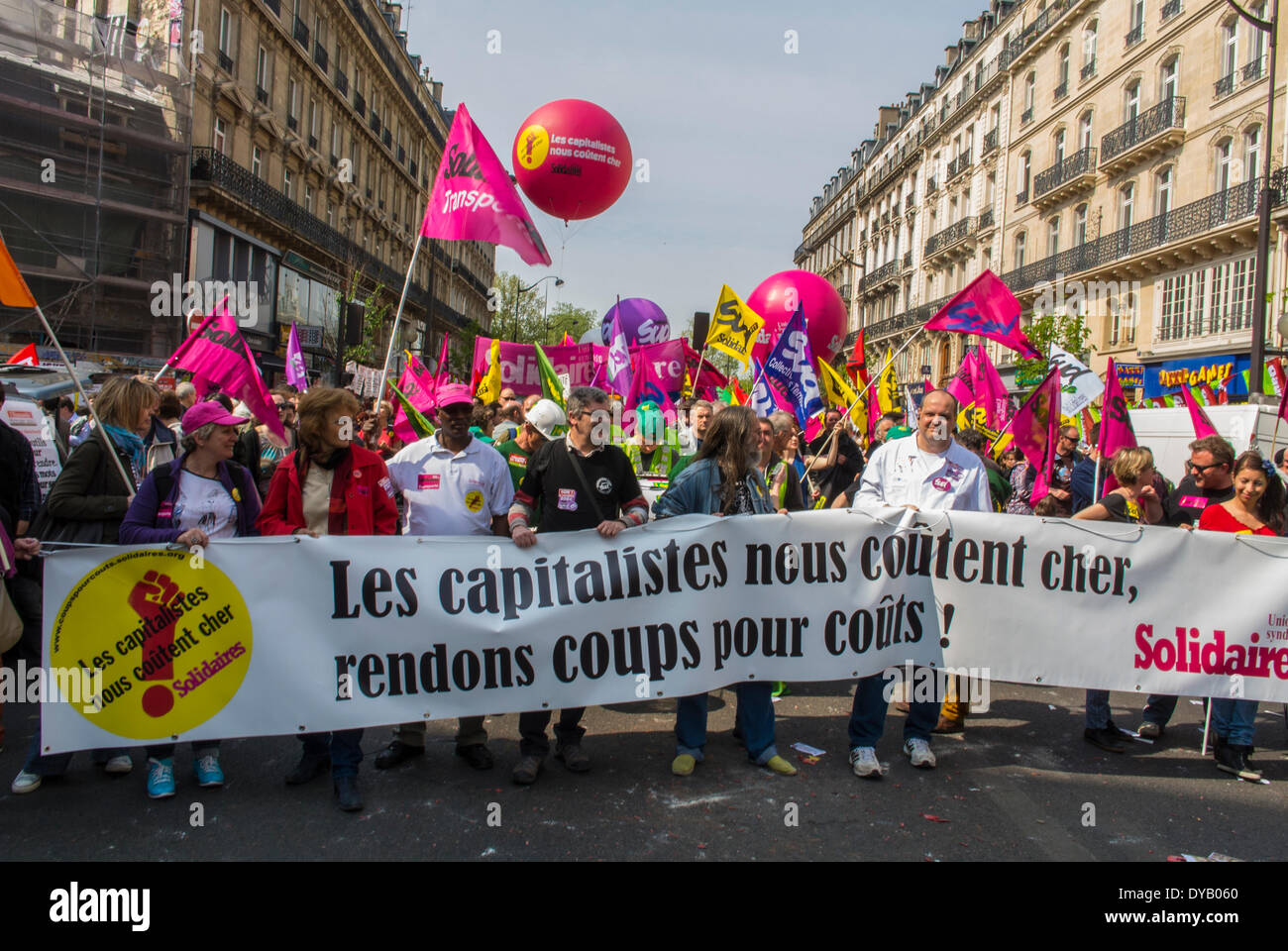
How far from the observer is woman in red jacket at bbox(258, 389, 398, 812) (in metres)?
4.13

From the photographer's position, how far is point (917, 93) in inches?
2452

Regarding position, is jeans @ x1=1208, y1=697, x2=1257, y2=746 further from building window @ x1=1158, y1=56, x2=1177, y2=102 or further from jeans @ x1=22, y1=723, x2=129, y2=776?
building window @ x1=1158, y1=56, x2=1177, y2=102

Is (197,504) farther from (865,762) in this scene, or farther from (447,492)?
(865,762)

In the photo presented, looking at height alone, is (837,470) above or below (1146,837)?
above

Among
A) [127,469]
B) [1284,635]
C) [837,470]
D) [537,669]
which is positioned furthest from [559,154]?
[1284,635]

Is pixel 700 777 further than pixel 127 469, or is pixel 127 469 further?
pixel 127 469

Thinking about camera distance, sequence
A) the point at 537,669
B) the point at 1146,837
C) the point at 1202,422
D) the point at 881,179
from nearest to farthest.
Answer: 1. the point at 1146,837
2. the point at 537,669
3. the point at 1202,422
4. the point at 881,179

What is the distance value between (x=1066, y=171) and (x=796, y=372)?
3001 cm

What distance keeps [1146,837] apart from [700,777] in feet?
6.48

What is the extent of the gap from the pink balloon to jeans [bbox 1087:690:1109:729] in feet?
35.0

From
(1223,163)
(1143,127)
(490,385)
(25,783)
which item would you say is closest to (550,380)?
(490,385)

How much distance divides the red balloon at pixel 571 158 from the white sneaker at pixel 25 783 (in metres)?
8.27
